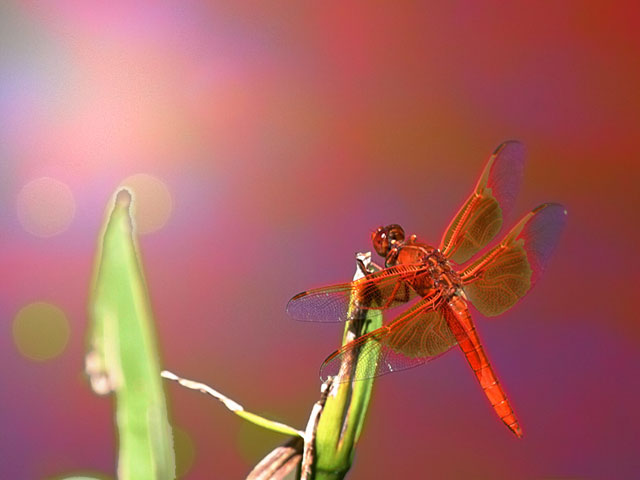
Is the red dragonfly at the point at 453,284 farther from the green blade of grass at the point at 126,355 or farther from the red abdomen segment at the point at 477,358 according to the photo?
the green blade of grass at the point at 126,355

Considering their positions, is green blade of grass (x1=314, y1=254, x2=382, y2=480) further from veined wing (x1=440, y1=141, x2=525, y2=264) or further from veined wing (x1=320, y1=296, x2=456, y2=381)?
veined wing (x1=440, y1=141, x2=525, y2=264)

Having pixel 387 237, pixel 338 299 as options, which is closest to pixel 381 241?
pixel 387 237

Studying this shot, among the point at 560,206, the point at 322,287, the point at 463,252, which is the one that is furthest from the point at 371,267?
the point at 560,206

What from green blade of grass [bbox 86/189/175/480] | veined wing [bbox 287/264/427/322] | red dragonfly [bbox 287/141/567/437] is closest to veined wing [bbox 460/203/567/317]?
red dragonfly [bbox 287/141/567/437]

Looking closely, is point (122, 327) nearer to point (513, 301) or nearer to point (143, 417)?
point (143, 417)

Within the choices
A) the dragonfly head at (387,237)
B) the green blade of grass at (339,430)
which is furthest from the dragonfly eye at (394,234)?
the green blade of grass at (339,430)

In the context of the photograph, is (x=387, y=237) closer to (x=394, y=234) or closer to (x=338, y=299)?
(x=394, y=234)
